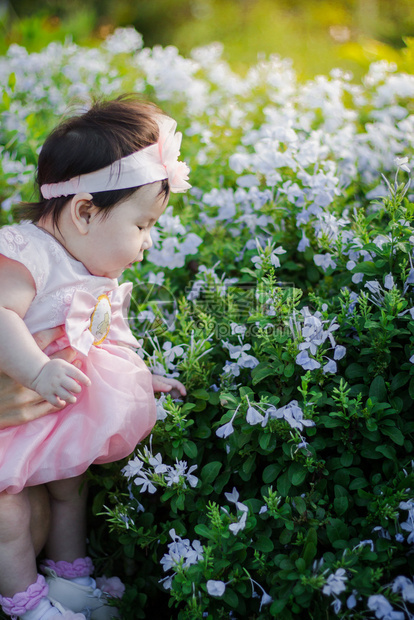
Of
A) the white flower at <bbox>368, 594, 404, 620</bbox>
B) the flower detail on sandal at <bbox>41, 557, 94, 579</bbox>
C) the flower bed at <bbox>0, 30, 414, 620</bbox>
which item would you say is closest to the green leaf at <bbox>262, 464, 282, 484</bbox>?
the flower bed at <bbox>0, 30, 414, 620</bbox>

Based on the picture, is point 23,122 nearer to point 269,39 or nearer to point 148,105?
point 148,105

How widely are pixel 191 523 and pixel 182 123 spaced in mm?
2994

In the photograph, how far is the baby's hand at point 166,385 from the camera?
1936 millimetres

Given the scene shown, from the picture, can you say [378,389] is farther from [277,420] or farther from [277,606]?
[277,606]

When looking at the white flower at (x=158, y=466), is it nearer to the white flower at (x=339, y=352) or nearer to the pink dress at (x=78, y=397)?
the pink dress at (x=78, y=397)

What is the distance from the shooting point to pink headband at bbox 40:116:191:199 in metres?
1.71

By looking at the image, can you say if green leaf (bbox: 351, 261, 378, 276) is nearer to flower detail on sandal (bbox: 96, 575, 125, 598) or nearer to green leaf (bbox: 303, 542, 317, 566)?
green leaf (bbox: 303, 542, 317, 566)

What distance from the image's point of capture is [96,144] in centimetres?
172

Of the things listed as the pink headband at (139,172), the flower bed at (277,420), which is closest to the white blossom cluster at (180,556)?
the flower bed at (277,420)

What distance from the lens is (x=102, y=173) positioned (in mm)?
1711

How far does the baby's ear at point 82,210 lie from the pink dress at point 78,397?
0.32 ft

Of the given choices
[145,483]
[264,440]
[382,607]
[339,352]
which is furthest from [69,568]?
[339,352]

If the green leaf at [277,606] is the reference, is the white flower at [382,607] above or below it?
above

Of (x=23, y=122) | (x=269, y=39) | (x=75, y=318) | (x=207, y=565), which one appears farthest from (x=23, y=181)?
(x=269, y=39)
